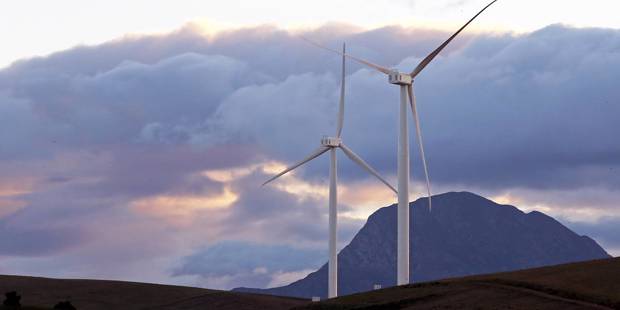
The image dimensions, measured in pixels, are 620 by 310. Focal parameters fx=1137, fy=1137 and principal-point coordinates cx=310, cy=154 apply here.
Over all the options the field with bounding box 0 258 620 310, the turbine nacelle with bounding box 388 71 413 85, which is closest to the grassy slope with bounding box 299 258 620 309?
the field with bounding box 0 258 620 310

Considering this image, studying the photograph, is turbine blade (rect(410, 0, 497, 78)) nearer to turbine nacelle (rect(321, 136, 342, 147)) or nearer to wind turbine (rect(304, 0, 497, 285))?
wind turbine (rect(304, 0, 497, 285))

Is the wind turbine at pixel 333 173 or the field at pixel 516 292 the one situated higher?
the wind turbine at pixel 333 173

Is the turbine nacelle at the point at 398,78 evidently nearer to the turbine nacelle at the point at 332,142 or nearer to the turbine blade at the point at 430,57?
the turbine blade at the point at 430,57

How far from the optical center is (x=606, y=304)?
382 ft

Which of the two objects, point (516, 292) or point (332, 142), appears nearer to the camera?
point (516, 292)

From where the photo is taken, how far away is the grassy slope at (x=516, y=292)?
121312 mm

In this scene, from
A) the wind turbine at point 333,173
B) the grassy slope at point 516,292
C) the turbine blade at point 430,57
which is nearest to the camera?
the grassy slope at point 516,292

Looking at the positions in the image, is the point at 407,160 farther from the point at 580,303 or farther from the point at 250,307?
the point at 250,307

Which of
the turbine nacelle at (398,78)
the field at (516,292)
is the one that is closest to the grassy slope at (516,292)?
the field at (516,292)

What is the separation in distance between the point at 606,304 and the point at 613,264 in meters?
29.7

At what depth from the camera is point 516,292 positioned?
130875 millimetres

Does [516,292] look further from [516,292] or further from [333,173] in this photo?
[333,173]

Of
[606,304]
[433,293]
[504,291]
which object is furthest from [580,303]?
[433,293]

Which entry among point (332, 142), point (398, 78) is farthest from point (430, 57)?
point (332, 142)
